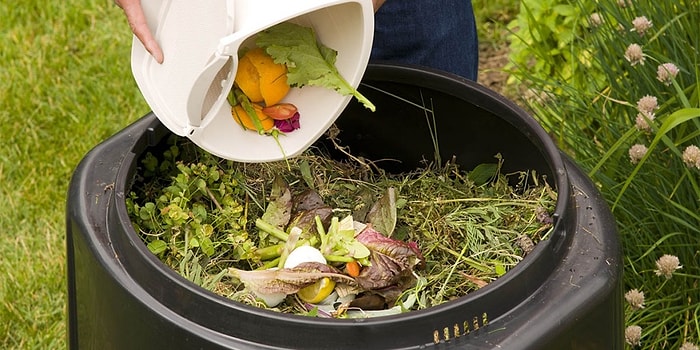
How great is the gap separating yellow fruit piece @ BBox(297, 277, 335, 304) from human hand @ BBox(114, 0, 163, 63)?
0.39 meters

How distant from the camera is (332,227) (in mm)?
1462

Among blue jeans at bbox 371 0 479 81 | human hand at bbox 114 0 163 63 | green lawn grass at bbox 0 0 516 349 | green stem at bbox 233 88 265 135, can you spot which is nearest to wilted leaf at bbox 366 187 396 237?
green stem at bbox 233 88 265 135

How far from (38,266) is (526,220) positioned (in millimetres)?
1308

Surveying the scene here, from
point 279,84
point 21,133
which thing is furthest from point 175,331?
point 21,133

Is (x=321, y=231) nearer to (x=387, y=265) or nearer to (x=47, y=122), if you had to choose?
(x=387, y=265)

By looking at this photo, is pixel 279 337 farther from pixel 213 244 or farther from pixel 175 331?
pixel 213 244

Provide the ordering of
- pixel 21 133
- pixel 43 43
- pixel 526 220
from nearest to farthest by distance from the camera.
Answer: pixel 526 220
pixel 21 133
pixel 43 43

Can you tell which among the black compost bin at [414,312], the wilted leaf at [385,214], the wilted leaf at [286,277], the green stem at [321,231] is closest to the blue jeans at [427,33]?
the black compost bin at [414,312]

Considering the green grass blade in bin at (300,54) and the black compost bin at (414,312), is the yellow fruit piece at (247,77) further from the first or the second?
the black compost bin at (414,312)

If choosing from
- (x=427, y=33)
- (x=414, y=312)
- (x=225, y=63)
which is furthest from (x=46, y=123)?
(x=414, y=312)

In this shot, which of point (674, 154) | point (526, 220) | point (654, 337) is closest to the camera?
point (526, 220)

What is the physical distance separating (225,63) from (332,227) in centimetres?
31

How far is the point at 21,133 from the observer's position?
109 inches

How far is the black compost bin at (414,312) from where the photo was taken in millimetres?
1162
